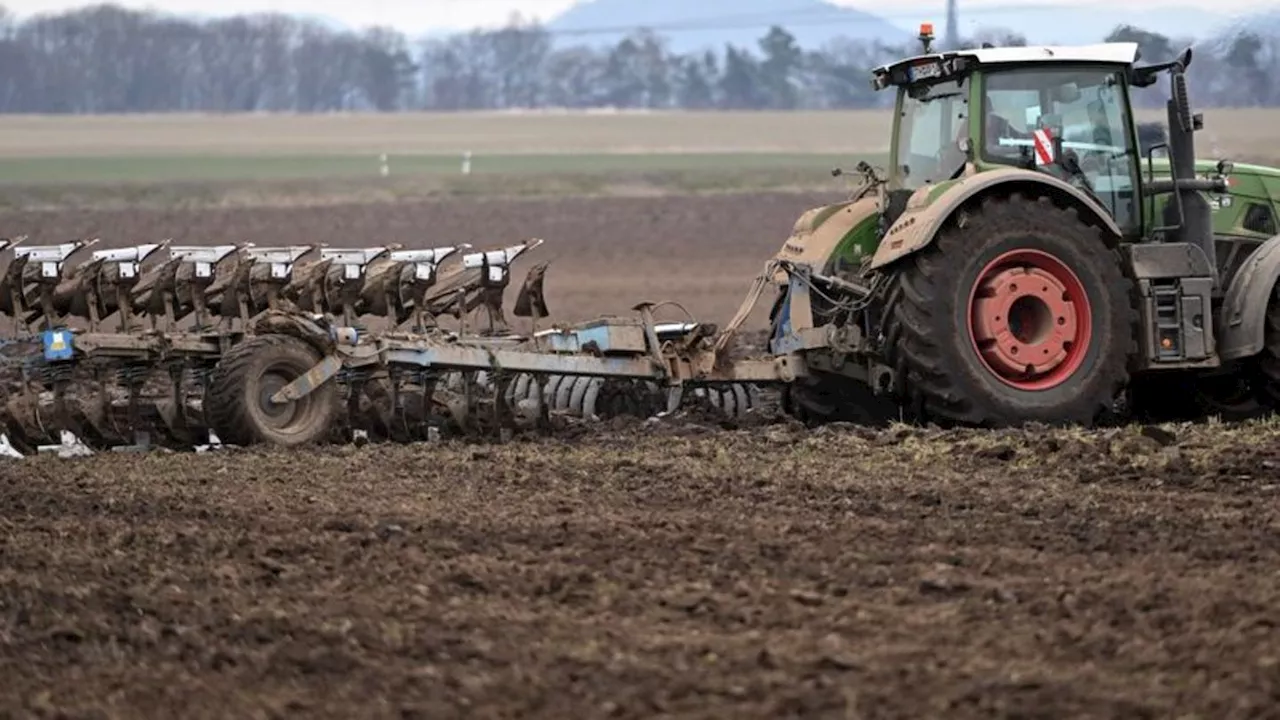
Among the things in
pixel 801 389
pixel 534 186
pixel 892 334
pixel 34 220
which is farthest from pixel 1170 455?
pixel 534 186

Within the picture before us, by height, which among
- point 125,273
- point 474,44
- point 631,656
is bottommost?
point 631,656

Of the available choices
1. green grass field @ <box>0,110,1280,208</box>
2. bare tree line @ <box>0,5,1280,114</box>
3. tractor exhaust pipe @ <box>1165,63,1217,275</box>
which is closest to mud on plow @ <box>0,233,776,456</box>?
tractor exhaust pipe @ <box>1165,63,1217,275</box>

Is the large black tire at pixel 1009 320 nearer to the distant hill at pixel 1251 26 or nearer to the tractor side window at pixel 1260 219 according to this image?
the tractor side window at pixel 1260 219

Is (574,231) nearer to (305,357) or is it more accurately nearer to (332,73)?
(305,357)

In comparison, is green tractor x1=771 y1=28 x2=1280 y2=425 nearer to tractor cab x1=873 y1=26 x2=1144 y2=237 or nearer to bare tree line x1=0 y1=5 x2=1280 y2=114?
tractor cab x1=873 y1=26 x2=1144 y2=237

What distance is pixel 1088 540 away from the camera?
6.66 meters

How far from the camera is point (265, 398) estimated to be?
383 inches

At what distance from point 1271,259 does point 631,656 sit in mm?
5894

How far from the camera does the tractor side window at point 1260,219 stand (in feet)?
36.1

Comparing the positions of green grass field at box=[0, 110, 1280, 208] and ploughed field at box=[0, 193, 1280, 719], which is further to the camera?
green grass field at box=[0, 110, 1280, 208]

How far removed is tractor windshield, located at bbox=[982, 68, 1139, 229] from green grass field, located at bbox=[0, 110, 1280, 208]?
4.13 ft

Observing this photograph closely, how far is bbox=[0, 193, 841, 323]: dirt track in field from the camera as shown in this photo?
21.0 meters

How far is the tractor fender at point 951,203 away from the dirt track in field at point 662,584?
1.12 m

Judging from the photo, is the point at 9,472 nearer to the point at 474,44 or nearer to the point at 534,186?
the point at 534,186
